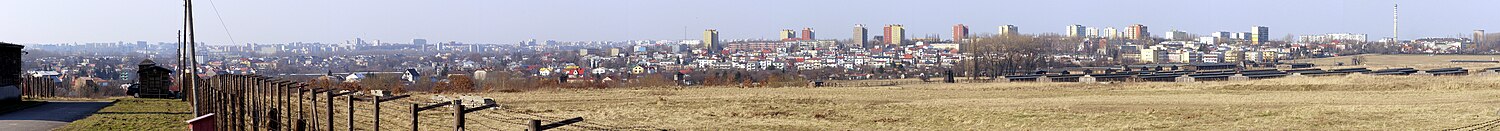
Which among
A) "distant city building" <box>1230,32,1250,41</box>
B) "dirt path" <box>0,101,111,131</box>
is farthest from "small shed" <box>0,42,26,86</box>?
"distant city building" <box>1230,32,1250,41</box>

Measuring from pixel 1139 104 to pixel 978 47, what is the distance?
39764mm

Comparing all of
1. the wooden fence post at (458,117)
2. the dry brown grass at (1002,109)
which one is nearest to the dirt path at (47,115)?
the dry brown grass at (1002,109)

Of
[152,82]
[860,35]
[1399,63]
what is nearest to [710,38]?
[860,35]

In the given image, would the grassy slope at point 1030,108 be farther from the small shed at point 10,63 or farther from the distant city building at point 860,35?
the distant city building at point 860,35

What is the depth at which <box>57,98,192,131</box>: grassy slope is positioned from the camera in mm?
16828

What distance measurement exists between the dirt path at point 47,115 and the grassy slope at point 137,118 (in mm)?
177

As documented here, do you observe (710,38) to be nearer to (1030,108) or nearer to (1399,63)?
(1399,63)

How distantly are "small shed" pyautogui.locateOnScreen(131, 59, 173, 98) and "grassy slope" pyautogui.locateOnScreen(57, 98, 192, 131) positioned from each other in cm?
295

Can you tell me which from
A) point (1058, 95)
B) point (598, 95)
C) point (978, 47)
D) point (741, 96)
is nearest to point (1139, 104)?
point (1058, 95)

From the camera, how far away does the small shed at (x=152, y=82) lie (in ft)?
89.2

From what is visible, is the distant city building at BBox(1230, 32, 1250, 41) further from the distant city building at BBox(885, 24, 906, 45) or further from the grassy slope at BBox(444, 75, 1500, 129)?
the grassy slope at BBox(444, 75, 1500, 129)

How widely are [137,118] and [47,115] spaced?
112 cm

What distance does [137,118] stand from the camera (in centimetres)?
1881

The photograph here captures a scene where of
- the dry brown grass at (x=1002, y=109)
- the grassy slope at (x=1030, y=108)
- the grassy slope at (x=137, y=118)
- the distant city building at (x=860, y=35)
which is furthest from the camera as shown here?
the distant city building at (x=860, y=35)
